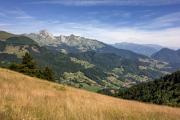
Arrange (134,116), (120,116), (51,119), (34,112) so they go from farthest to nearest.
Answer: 1. (134,116)
2. (120,116)
3. (34,112)
4. (51,119)

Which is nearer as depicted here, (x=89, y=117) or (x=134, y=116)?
(x=89, y=117)

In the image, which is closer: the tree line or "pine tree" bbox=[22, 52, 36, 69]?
the tree line

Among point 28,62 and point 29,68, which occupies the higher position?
point 28,62

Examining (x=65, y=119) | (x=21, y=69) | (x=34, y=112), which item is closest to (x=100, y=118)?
(x=65, y=119)

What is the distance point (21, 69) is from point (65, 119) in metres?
79.8

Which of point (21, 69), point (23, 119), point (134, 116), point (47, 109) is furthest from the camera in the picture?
point (21, 69)

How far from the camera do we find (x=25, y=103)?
11.3m

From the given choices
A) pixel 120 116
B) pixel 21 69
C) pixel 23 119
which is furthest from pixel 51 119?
pixel 21 69

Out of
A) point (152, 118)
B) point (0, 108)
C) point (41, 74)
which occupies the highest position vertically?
point (0, 108)

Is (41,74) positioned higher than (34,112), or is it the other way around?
(34,112)

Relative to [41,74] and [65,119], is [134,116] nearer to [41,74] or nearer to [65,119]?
[65,119]

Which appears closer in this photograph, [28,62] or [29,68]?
[29,68]

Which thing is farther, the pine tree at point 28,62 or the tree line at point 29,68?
the pine tree at point 28,62

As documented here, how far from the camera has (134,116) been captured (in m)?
12.9
